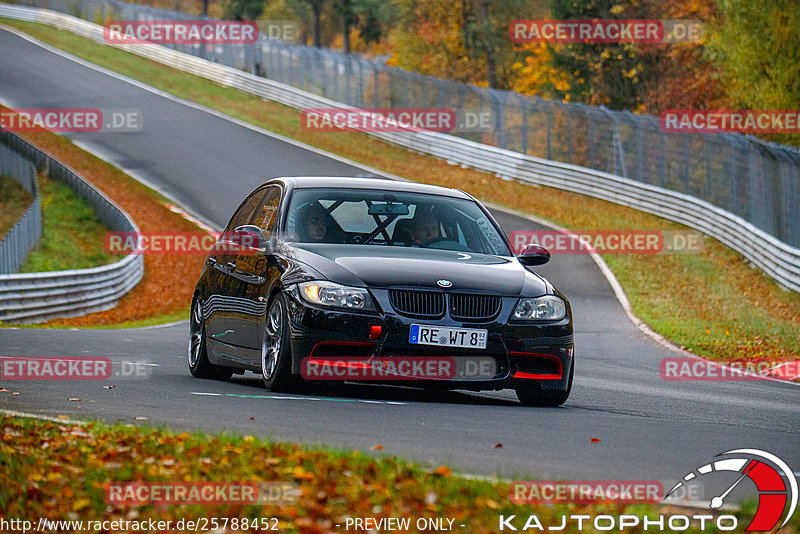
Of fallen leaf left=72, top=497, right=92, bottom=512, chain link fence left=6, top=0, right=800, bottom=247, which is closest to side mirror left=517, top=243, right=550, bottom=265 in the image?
fallen leaf left=72, top=497, right=92, bottom=512

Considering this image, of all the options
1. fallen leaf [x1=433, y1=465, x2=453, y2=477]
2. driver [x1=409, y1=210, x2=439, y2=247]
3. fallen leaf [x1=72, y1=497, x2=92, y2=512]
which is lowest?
fallen leaf [x1=433, y1=465, x2=453, y2=477]

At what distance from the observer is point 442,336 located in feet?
28.6

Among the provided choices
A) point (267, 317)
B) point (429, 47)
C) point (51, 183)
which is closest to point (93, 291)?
point (51, 183)

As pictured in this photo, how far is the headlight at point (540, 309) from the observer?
902 cm

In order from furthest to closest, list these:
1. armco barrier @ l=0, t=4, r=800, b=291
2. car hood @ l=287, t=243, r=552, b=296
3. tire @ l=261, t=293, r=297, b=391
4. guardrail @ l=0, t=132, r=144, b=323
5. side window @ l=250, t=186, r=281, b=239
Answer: armco barrier @ l=0, t=4, r=800, b=291 < guardrail @ l=0, t=132, r=144, b=323 < side window @ l=250, t=186, r=281, b=239 < tire @ l=261, t=293, r=297, b=391 < car hood @ l=287, t=243, r=552, b=296

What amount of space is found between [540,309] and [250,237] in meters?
2.32

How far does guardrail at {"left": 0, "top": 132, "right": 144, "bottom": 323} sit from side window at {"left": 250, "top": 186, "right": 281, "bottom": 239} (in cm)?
1215

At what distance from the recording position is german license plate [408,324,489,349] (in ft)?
28.6

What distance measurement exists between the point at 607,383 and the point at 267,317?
440 centimetres

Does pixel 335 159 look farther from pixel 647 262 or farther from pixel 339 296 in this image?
pixel 339 296

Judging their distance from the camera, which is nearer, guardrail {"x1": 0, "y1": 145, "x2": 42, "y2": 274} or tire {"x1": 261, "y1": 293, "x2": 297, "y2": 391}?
tire {"x1": 261, "y1": 293, "x2": 297, "y2": 391}

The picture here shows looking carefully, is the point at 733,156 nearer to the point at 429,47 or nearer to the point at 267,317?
the point at 267,317

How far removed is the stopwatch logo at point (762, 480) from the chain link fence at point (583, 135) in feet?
64.3

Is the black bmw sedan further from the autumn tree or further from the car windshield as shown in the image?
the autumn tree
